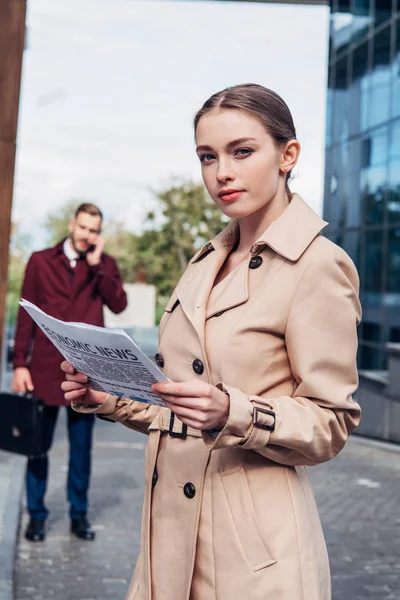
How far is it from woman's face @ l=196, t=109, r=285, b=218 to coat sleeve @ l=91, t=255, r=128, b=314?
4.38 m

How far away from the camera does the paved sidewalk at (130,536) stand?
223 inches

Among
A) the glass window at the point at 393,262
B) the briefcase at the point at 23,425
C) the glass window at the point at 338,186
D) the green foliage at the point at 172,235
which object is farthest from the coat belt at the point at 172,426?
the green foliage at the point at 172,235

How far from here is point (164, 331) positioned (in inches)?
96.3

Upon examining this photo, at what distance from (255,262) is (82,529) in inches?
187

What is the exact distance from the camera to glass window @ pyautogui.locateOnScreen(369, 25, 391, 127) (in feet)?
70.6

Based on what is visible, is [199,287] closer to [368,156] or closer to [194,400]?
[194,400]

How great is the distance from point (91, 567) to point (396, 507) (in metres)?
3.33

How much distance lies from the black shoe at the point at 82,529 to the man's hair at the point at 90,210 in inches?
84.4

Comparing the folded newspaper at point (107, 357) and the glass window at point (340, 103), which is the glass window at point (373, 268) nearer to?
the glass window at point (340, 103)

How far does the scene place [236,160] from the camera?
226 centimetres

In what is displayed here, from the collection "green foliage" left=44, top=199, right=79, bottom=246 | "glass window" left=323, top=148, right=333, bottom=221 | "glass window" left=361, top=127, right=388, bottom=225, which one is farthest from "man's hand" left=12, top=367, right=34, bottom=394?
"green foliage" left=44, top=199, right=79, bottom=246

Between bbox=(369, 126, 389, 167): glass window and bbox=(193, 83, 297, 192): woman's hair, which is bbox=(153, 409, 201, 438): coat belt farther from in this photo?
bbox=(369, 126, 389, 167): glass window

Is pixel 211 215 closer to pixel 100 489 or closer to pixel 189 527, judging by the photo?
pixel 100 489

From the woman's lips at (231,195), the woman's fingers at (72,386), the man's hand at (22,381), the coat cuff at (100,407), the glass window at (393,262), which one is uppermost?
the glass window at (393,262)
